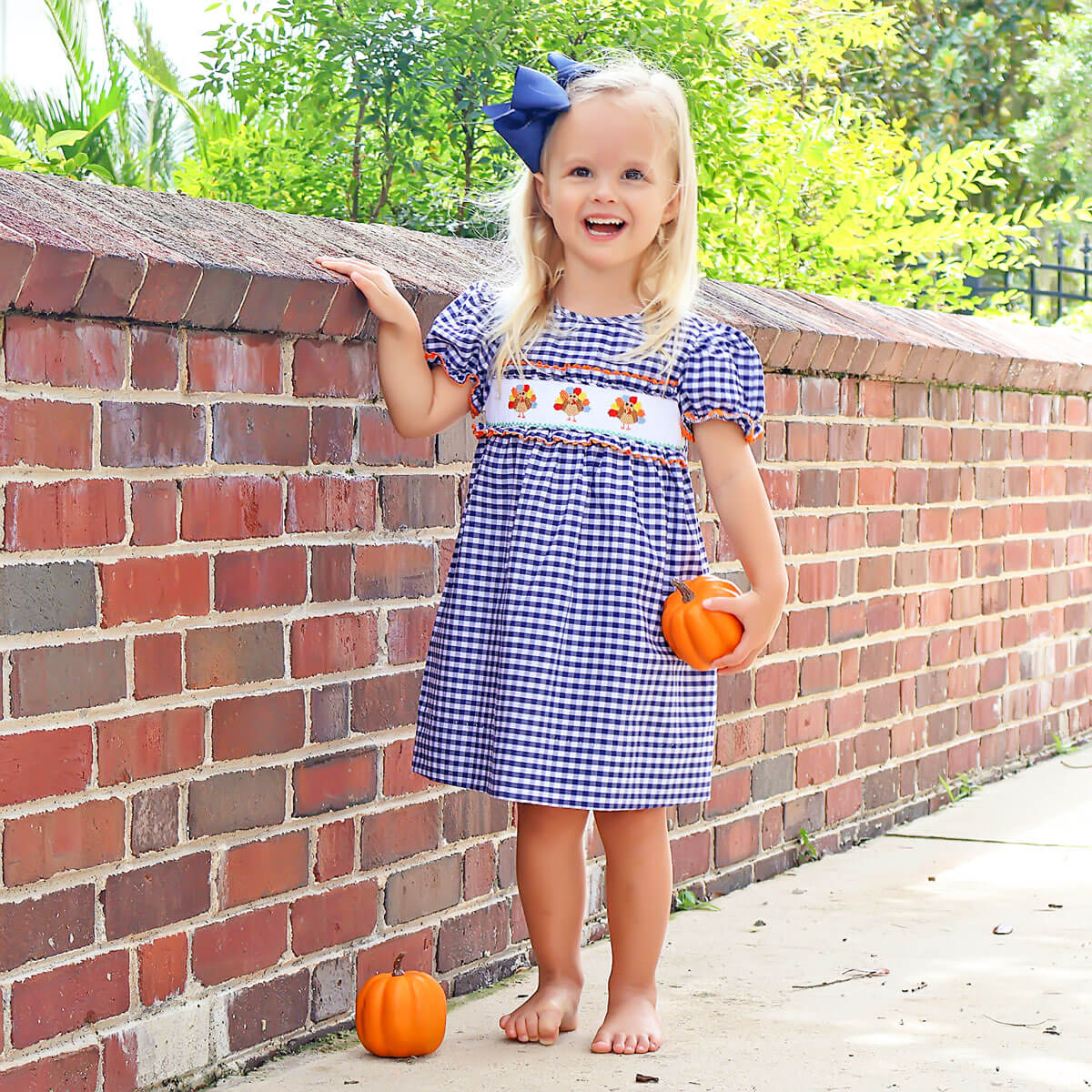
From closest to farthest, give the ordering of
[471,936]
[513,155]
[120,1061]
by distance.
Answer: [120,1061] → [471,936] → [513,155]

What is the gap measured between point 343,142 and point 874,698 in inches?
89.4

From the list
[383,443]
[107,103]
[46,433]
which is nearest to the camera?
[46,433]

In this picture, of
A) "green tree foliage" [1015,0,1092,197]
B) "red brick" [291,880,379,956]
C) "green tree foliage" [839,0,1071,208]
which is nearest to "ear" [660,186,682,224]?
"red brick" [291,880,379,956]

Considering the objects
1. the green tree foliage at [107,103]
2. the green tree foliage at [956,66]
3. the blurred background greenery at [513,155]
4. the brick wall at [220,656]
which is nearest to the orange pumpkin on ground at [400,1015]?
the brick wall at [220,656]

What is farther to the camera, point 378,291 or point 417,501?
point 417,501

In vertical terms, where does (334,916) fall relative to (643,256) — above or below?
below

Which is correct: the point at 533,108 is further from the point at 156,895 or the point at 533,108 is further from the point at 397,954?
the point at 397,954

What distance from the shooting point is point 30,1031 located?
2.22 meters

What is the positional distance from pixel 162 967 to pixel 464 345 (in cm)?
112

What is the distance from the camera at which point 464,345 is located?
2.75 meters

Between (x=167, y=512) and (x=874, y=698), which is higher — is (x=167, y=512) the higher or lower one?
the higher one

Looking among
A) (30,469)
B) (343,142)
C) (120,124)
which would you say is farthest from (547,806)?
(120,124)

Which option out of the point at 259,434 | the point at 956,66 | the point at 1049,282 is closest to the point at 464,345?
the point at 259,434

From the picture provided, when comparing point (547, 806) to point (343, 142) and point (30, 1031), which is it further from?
point (343, 142)
